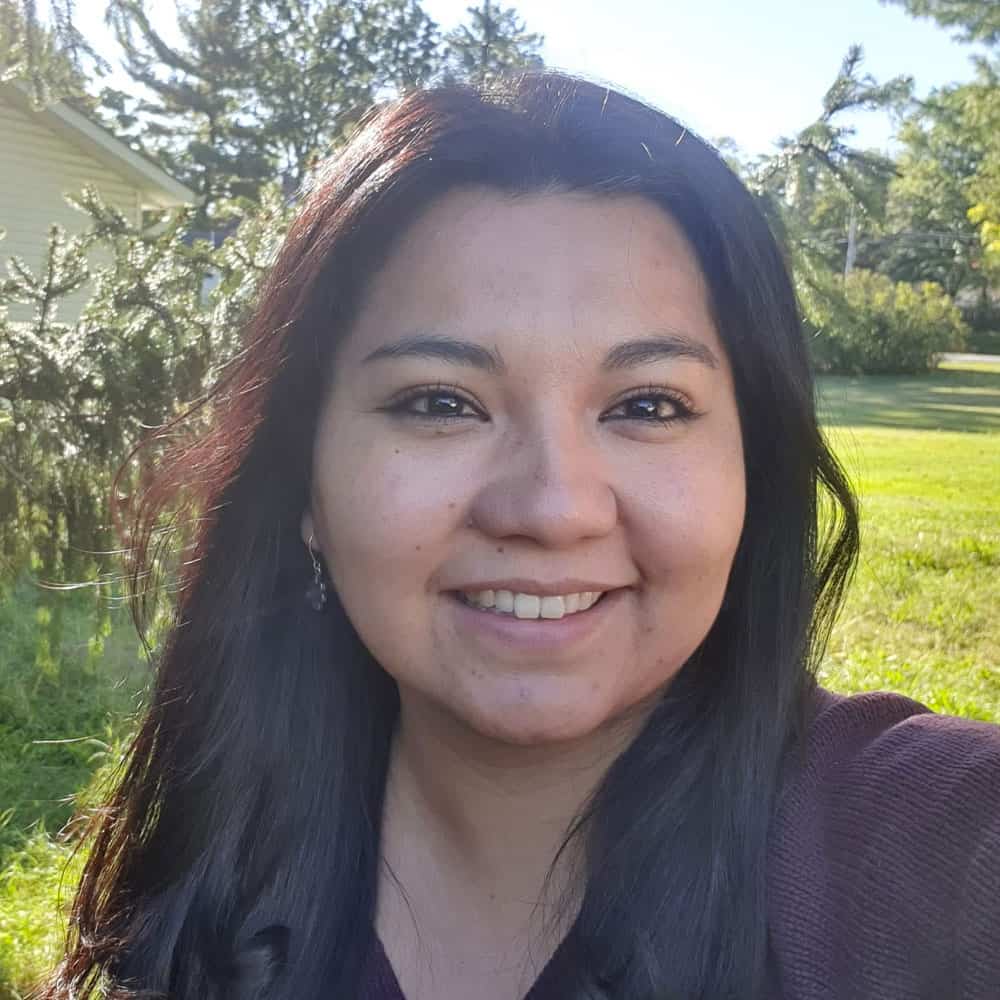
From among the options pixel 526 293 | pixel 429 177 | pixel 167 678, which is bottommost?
pixel 167 678

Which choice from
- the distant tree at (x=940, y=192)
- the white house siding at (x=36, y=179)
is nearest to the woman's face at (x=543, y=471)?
the distant tree at (x=940, y=192)

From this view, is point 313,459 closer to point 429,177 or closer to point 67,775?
point 429,177

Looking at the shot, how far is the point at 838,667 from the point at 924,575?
5.18 feet

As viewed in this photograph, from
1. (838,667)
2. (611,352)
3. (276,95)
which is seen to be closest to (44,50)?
(611,352)

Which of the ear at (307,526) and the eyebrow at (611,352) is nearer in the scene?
the eyebrow at (611,352)

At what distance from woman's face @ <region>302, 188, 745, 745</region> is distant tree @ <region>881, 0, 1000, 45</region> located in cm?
641

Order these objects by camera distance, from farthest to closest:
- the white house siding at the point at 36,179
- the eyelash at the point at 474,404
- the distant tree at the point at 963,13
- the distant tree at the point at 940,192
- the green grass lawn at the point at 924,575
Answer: the white house siding at the point at 36,179 → the distant tree at the point at 940,192 → the distant tree at the point at 963,13 → the green grass lawn at the point at 924,575 → the eyelash at the point at 474,404

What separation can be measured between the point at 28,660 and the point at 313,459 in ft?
15.0

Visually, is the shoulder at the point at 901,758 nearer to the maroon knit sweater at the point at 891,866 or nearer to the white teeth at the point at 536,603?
the maroon knit sweater at the point at 891,866

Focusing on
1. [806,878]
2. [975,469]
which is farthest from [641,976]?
[975,469]

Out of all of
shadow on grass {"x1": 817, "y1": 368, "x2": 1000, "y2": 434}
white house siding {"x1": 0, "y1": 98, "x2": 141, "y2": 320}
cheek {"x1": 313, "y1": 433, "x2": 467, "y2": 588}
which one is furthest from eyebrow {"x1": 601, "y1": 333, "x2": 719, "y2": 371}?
white house siding {"x1": 0, "y1": 98, "x2": 141, "y2": 320}

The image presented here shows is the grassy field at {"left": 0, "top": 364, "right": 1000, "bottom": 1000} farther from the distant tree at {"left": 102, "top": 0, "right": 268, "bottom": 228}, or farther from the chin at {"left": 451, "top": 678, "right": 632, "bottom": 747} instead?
the distant tree at {"left": 102, "top": 0, "right": 268, "bottom": 228}

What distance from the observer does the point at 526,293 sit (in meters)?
1.40

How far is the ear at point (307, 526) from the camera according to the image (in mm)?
1730
